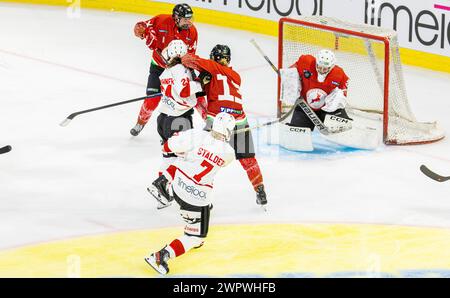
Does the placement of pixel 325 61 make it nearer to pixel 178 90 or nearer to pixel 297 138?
pixel 297 138

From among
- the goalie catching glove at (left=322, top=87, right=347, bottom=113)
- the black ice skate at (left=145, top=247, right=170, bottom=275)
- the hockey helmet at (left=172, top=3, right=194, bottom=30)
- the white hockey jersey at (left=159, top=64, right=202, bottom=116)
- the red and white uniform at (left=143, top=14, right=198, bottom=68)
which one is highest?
the hockey helmet at (left=172, top=3, right=194, bottom=30)

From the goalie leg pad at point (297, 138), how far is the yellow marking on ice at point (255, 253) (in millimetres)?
1620

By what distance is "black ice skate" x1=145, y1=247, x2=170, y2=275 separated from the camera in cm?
808

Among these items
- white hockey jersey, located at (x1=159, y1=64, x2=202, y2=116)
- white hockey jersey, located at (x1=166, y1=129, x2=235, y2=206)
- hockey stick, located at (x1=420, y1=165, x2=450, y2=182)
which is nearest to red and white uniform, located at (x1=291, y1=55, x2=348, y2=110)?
hockey stick, located at (x1=420, y1=165, x2=450, y2=182)

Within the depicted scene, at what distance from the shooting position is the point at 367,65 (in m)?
11.0

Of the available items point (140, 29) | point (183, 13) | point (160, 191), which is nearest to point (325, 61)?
point (183, 13)

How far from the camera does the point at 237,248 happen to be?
8609 millimetres

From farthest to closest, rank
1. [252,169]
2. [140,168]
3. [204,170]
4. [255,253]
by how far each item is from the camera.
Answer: [140,168], [252,169], [255,253], [204,170]

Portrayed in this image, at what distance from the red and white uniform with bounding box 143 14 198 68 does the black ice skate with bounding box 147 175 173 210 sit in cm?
152

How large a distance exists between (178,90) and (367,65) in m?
2.27

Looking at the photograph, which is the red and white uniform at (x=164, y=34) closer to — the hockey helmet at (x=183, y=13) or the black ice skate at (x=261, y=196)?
the hockey helmet at (x=183, y=13)

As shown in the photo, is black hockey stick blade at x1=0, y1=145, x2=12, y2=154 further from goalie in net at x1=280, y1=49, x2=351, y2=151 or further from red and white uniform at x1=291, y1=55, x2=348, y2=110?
red and white uniform at x1=291, y1=55, x2=348, y2=110

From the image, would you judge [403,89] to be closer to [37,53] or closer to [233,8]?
[233,8]

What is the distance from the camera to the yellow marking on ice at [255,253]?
8.27 meters
